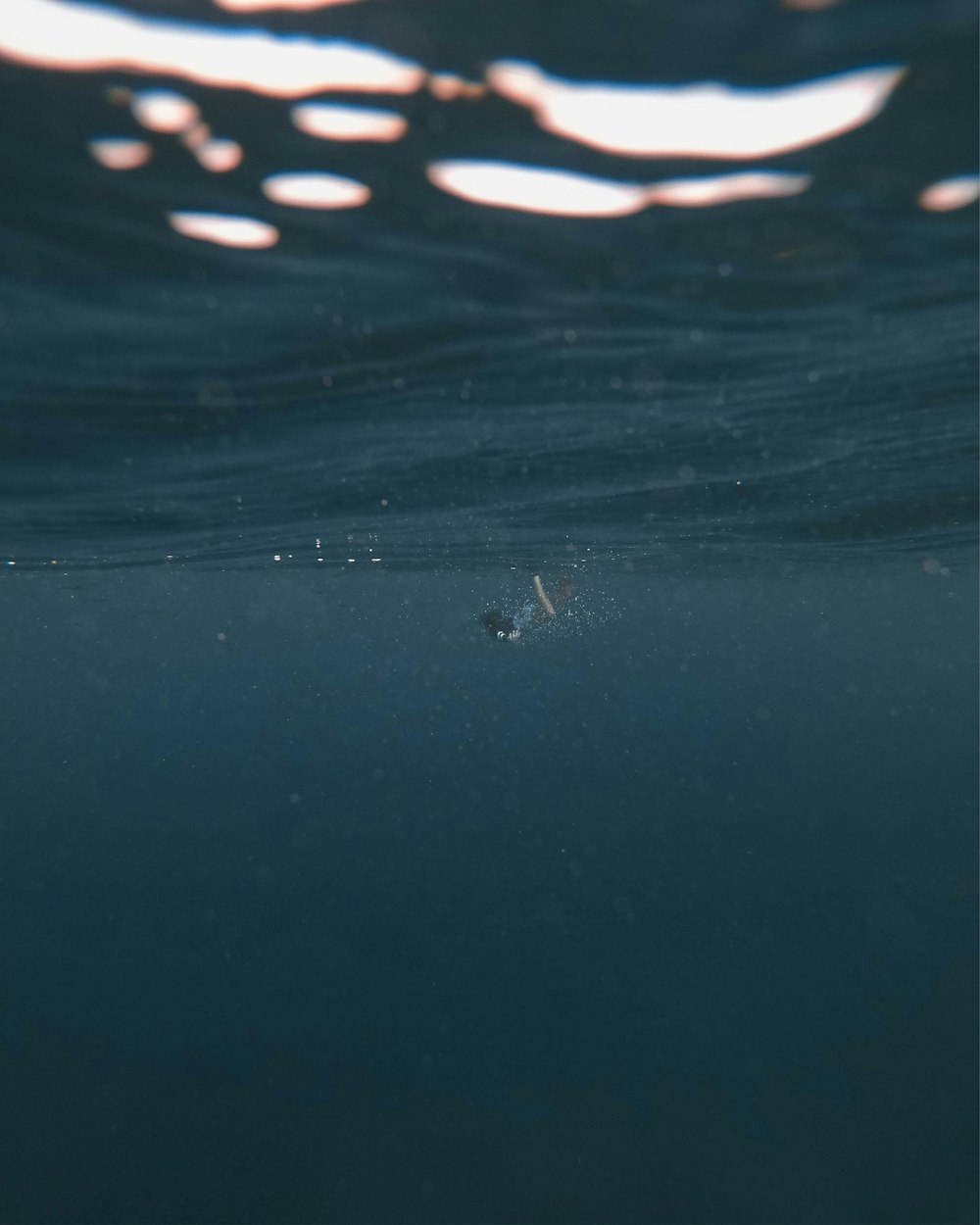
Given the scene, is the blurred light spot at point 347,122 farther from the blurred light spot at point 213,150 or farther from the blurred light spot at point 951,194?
the blurred light spot at point 951,194

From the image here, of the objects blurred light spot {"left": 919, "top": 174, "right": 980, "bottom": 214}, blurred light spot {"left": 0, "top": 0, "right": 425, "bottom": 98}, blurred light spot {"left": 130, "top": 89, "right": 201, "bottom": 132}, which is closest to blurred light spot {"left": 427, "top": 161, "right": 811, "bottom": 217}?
blurred light spot {"left": 0, "top": 0, "right": 425, "bottom": 98}

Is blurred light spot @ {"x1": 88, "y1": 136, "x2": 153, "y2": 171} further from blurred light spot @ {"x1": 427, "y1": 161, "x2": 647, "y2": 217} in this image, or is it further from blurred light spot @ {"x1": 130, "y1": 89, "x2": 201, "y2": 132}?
blurred light spot @ {"x1": 427, "y1": 161, "x2": 647, "y2": 217}

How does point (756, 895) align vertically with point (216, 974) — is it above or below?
below

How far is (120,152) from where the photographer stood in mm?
6578

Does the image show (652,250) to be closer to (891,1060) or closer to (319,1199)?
(319,1199)

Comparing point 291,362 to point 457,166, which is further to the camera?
point 291,362

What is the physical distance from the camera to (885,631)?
7550cm

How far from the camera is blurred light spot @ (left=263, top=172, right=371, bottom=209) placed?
710 centimetres

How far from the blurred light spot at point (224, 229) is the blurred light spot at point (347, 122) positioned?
4.84 feet

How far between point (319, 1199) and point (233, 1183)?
1.66 meters

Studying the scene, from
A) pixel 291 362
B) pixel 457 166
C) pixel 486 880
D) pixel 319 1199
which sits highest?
pixel 457 166

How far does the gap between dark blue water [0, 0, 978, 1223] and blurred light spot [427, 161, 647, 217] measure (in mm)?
214

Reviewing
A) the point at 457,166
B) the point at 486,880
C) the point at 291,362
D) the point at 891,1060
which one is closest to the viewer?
the point at 457,166

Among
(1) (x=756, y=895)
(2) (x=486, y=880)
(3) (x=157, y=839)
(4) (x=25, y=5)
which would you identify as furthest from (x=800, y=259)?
(3) (x=157, y=839)
